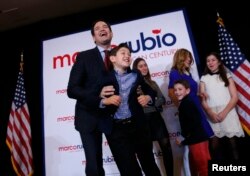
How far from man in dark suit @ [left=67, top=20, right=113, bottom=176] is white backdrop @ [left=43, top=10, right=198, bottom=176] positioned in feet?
3.69

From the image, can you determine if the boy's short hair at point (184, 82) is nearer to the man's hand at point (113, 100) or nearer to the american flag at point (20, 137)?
the man's hand at point (113, 100)

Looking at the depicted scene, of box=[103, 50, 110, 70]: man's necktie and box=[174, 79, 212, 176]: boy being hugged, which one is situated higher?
box=[103, 50, 110, 70]: man's necktie

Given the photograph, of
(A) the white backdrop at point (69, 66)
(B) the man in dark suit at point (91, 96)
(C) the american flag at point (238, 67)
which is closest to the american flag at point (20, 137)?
(A) the white backdrop at point (69, 66)

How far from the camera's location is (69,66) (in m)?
3.84

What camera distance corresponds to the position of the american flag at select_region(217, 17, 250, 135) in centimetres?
309

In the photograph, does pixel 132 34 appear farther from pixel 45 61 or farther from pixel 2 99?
pixel 2 99

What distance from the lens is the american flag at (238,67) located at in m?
3.09

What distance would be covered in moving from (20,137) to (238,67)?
2.67 meters

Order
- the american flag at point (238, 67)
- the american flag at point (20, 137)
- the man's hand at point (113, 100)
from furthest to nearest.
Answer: the american flag at point (20, 137), the american flag at point (238, 67), the man's hand at point (113, 100)

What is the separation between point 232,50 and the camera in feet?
10.9

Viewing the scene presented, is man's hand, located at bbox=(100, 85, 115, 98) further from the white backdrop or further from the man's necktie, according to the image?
the white backdrop

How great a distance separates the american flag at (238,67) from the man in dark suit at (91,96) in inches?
61.5
